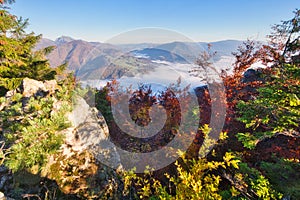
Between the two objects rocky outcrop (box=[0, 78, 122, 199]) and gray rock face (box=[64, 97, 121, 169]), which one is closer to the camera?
rocky outcrop (box=[0, 78, 122, 199])

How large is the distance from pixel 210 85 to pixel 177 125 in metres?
2.25

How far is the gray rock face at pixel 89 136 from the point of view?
3877 millimetres

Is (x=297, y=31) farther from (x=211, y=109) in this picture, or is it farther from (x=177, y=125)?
(x=177, y=125)

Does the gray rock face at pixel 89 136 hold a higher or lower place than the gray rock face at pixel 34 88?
lower

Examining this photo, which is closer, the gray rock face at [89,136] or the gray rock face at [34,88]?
the gray rock face at [89,136]

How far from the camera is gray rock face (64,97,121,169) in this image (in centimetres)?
388

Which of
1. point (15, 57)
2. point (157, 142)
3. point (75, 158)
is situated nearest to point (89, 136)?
point (75, 158)

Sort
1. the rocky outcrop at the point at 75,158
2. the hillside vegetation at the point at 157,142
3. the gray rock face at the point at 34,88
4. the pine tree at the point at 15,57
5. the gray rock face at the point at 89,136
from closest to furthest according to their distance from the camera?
the hillside vegetation at the point at 157,142, the rocky outcrop at the point at 75,158, the gray rock face at the point at 89,136, the gray rock face at the point at 34,88, the pine tree at the point at 15,57

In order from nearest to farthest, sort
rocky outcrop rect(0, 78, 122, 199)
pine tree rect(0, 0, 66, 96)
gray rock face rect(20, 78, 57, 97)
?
1. rocky outcrop rect(0, 78, 122, 199)
2. gray rock face rect(20, 78, 57, 97)
3. pine tree rect(0, 0, 66, 96)

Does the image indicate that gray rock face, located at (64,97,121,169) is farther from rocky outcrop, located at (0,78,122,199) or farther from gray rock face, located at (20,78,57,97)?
gray rock face, located at (20,78,57,97)

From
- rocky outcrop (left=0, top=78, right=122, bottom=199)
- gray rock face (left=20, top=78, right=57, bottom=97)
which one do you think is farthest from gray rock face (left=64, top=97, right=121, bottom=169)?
gray rock face (left=20, top=78, right=57, bottom=97)

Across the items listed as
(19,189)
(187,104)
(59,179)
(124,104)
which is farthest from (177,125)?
(19,189)

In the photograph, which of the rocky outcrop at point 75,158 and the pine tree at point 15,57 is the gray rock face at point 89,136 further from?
the pine tree at point 15,57

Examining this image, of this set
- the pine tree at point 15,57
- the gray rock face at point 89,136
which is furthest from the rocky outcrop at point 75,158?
the pine tree at point 15,57
